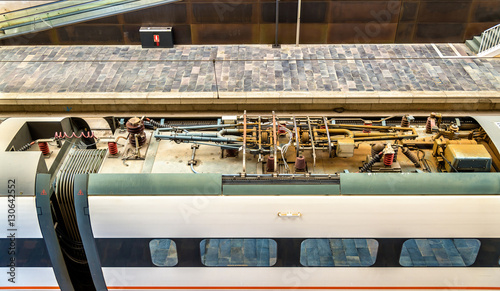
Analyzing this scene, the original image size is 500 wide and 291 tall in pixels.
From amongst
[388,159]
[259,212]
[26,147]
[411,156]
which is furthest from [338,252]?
[26,147]

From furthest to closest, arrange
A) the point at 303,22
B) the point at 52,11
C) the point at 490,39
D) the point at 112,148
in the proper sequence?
the point at 52,11
the point at 303,22
the point at 490,39
the point at 112,148

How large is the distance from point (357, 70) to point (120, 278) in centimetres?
1154

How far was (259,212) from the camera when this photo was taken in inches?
283

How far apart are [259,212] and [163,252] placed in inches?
66.5

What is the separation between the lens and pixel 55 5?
18.0 metres

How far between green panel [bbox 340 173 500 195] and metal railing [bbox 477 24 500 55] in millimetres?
11854

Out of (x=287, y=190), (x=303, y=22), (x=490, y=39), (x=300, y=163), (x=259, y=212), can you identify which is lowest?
(x=490, y=39)

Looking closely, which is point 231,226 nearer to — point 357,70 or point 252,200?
point 252,200

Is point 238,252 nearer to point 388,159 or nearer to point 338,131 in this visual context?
point 338,131

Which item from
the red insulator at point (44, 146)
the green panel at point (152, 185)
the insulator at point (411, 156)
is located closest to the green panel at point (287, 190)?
the green panel at point (152, 185)

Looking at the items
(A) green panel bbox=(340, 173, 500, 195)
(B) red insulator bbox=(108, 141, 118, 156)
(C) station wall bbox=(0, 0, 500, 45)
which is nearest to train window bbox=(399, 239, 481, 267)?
(A) green panel bbox=(340, 173, 500, 195)

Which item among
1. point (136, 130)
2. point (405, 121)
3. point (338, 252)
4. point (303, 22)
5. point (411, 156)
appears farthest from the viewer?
point (303, 22)

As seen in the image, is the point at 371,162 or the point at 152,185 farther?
the point at 371,162

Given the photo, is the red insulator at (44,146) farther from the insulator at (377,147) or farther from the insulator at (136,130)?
the insulator at (377,147)
